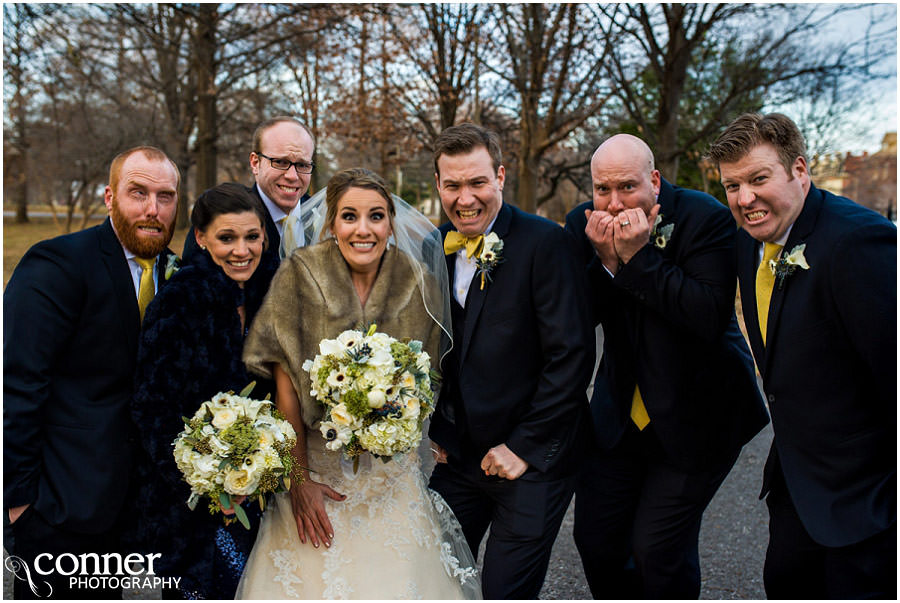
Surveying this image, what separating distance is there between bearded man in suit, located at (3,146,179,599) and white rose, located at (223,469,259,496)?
74 cm

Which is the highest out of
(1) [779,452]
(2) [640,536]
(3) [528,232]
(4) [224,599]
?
(3) [528,232]

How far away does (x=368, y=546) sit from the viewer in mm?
3482

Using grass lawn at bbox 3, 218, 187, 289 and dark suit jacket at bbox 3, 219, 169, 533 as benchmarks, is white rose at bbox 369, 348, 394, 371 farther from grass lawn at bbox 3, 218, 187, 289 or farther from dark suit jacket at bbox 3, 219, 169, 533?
grass lawn at bbox 3, 218, 187, 289

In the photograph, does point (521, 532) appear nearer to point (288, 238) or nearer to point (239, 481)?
point (239, 481)

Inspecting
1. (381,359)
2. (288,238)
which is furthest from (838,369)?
(288,238)

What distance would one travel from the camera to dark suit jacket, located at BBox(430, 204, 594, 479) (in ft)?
11.5

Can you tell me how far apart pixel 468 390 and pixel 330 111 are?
56.2ft

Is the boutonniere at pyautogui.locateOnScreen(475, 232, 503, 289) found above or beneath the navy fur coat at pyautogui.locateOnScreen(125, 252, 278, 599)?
above

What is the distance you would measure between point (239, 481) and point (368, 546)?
82 centimetres

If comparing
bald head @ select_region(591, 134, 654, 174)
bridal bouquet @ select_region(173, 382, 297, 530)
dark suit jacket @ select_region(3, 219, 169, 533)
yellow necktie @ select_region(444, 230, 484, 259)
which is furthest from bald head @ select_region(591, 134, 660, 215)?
dark suit jacket @ select_region(3, 219, 169, 533)

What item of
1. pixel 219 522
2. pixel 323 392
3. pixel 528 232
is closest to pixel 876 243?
pixel 528 232

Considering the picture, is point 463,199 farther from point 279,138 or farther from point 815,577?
point 815,577

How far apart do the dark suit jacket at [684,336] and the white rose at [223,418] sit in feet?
6.31

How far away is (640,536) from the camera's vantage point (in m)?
3.73
